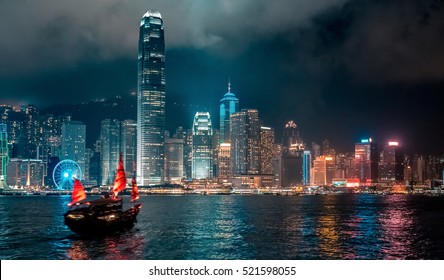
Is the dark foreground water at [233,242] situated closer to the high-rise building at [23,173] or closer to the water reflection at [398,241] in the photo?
the water reflection at [398,241]

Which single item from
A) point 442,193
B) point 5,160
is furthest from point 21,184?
point 442,193

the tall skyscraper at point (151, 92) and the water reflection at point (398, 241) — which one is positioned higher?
the tall skyscraper at point (151, 92)

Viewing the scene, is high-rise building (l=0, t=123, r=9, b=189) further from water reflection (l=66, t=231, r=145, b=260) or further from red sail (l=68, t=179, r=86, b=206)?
water reflection (l=66, t=231, r=145, b=260)

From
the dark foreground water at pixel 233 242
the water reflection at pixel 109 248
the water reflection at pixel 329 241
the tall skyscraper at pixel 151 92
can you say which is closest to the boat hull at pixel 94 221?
the dark foreground water at pixel 233 242

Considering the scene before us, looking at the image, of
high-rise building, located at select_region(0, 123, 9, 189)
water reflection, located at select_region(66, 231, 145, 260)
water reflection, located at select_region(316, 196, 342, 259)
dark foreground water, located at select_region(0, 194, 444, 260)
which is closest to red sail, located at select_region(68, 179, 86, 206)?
dark foreground water, located at select_region(0, 194, 444, 260)

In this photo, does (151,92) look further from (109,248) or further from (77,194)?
(109,248)

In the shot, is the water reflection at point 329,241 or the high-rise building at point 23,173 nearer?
the water reflection at point 329,241

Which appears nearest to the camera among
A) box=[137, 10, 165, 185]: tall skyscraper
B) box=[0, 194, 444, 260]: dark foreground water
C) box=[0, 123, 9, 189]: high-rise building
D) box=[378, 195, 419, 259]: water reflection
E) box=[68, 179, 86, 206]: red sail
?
box=[378, 195, 419, 259]: water reflection
